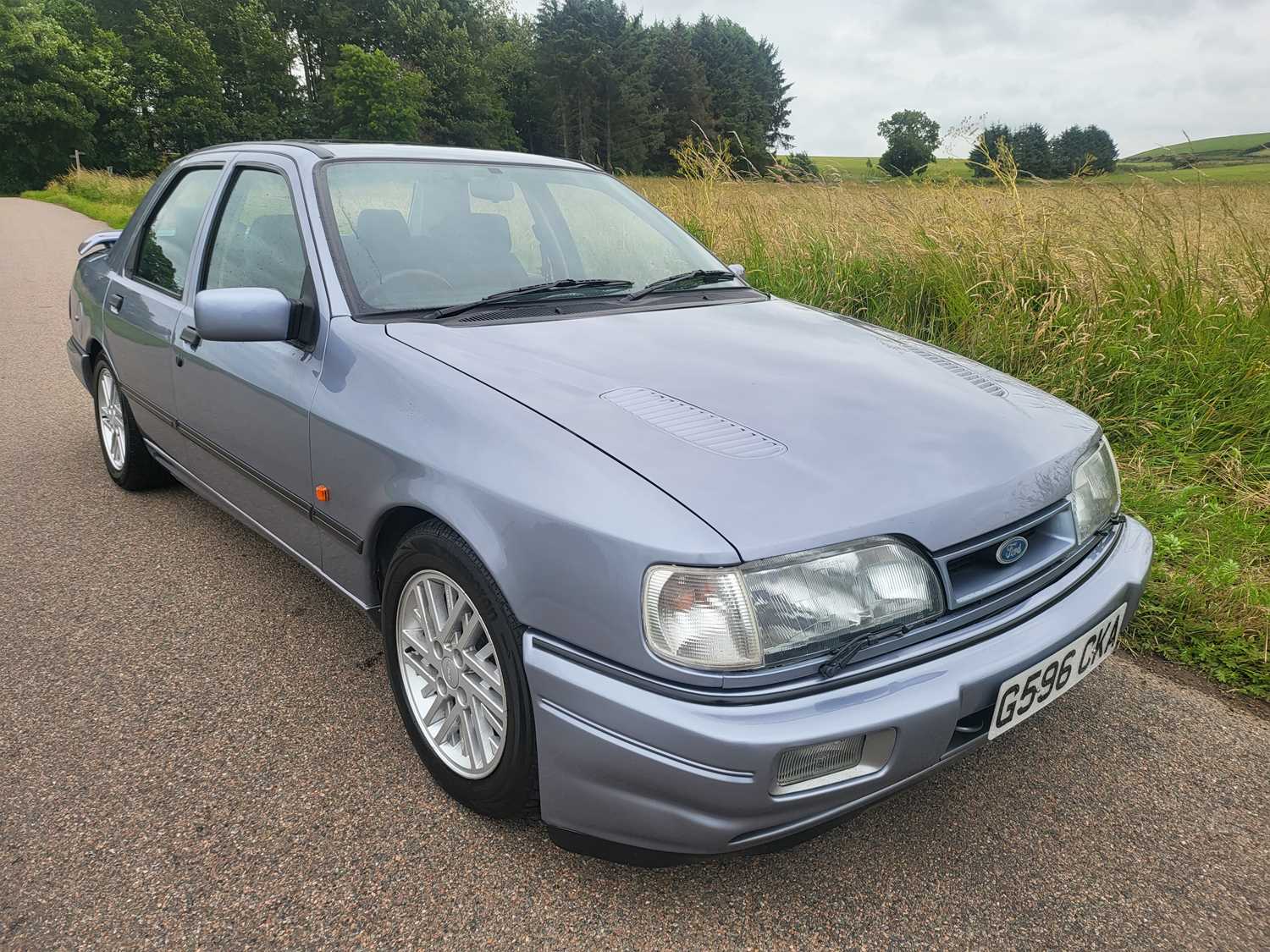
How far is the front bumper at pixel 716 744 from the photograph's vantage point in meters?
1.49

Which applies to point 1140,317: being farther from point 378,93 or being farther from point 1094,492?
point 378,93

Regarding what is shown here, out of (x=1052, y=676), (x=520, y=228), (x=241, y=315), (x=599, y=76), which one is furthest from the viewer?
Answer: (x=599, y=76)

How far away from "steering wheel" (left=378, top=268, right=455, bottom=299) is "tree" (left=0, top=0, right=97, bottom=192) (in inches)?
1976

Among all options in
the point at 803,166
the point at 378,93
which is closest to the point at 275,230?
the point at 803,166

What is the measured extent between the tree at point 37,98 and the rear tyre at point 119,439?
4798 cm

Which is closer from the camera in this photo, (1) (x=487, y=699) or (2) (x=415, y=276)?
(1) (x=487, y=699)

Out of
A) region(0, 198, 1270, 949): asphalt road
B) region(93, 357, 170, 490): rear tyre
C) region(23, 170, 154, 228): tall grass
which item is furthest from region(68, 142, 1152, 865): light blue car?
region(23, 170, 154, 228): tall grass

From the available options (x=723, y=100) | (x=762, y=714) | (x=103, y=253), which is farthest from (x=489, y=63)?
(x=762, y=714)

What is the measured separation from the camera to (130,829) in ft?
6.43

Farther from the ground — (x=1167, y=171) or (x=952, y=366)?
(x=1167, y=171)

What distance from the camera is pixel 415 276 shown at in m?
2.49

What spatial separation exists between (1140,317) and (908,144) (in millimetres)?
2232

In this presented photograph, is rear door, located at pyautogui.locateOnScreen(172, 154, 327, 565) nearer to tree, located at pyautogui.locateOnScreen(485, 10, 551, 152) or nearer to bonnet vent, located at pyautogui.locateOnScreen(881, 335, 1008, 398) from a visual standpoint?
bonnet vent, located at pyautogui.locateOnScreen(881, 335, 1008, 398)

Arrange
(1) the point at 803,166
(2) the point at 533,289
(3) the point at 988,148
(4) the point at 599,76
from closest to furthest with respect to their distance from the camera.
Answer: (2) the point at 533,289, (3) the point at 988,148, (1) the point at 803,166, (4) the point at 599,76
